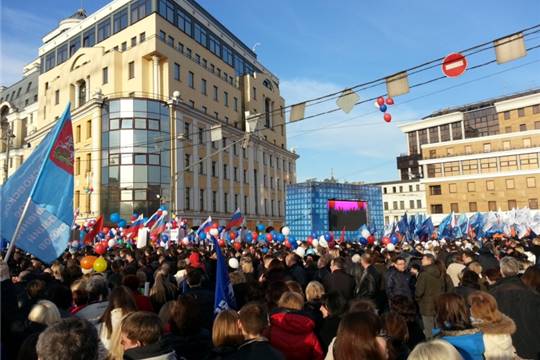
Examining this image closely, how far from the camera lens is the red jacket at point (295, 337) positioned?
13.5ft

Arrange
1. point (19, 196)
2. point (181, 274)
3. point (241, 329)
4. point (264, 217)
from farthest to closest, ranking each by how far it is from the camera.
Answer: point (264, 217), point (181, 274), point (19, 196), point (241, 329)

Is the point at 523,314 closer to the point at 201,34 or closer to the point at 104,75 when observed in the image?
the point at 104,75

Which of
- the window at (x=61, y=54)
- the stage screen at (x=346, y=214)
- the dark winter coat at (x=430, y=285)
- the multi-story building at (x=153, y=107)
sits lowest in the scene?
the dark winter coat at (x=430, y=285)

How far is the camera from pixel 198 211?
38781 millimetres

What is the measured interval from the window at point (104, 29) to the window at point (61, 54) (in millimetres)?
5460

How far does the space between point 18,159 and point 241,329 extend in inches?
2372

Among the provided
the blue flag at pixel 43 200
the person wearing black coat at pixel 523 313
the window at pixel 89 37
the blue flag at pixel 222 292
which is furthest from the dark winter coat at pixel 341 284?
the window at pixel 89 37

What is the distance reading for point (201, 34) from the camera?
1735 inches

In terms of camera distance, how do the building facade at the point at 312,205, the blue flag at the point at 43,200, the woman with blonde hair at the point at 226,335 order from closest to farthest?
the woman with blonde hair at the point at 226,335, the blue flag at the point at 43,200, the building facade at the point at 312,205

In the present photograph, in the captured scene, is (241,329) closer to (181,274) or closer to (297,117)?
(181,274)

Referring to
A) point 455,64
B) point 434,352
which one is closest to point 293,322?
point 434,352

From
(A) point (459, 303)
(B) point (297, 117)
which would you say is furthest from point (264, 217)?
(A) point (459, 303)

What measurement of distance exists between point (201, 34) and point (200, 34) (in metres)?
0.21

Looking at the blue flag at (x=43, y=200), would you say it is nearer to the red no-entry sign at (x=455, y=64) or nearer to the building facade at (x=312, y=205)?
the red no-entry sign at (x=455, y=64)
